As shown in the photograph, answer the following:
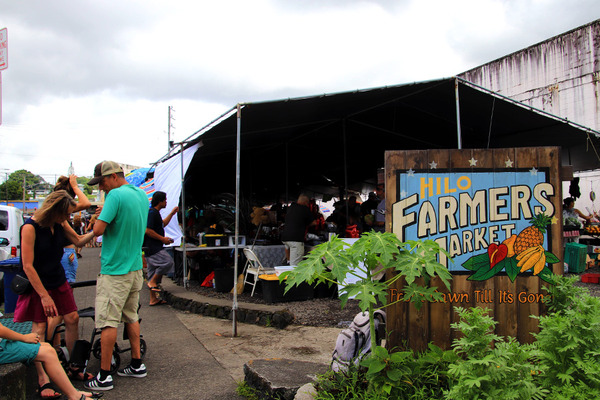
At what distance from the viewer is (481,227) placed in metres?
3.34

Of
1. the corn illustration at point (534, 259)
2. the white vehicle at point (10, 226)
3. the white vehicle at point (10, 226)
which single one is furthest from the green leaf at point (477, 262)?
the white vehicle at point (10, 226)

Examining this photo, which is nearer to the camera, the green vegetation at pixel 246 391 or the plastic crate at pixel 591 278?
the green vegetation at pixel 246 391

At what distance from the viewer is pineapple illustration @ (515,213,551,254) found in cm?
328

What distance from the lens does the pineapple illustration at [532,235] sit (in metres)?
3.28

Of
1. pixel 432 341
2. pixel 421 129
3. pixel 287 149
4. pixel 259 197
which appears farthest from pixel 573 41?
pixel 432 341

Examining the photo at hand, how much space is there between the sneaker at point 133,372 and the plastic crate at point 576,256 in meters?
9.08

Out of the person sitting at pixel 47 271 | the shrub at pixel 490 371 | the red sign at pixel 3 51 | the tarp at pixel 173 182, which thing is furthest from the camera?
the tarp at pixel 173 182

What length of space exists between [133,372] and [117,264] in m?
1.11

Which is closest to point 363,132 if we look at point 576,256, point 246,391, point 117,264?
point 576,256

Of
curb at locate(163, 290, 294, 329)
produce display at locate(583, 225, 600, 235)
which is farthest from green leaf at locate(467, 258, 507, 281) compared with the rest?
produce display at locate(583, 225, 600, 235)

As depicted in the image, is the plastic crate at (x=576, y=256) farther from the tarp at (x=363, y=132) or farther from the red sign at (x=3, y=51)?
the red sign at (x=3, y=51)

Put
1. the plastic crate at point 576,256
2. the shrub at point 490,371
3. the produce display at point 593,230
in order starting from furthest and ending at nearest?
the produce display at point 593,230 → the plastic crate at point 576,256 → the shrub at point 490,371

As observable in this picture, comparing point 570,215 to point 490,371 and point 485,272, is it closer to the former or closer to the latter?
point 485,272

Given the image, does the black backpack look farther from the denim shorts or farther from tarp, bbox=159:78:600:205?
tarp, bbox=159:78:600:205
